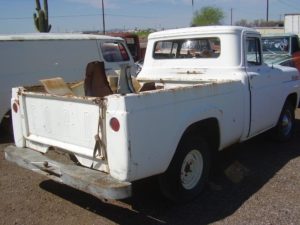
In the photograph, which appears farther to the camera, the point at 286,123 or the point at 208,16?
the point at 208,16

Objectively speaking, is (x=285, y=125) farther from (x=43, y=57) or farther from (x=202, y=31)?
(x=43, y=57)

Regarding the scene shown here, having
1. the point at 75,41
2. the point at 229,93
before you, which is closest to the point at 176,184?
the point at 229,93

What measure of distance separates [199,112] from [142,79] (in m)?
1.98

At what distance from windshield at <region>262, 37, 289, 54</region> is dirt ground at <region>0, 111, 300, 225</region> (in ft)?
20.6

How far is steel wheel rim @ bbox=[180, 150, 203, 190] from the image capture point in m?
4.71

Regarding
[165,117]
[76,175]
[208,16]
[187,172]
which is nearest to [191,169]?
[187,172]

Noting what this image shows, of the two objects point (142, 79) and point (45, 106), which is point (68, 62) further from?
point (45, 106)

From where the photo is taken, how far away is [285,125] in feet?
23.7

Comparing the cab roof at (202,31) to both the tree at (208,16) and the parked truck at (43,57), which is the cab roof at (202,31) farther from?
the tree at (208,16)

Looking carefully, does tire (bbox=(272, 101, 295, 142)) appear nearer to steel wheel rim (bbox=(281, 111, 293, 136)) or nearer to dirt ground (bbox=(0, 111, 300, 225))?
steel wheel rim (bbox=(281, 111, 293, 136))

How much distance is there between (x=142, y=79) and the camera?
6367 millimetres

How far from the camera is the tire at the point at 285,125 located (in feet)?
23.1

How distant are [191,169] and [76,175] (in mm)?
1361

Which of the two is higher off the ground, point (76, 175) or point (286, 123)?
point (76, 175)
